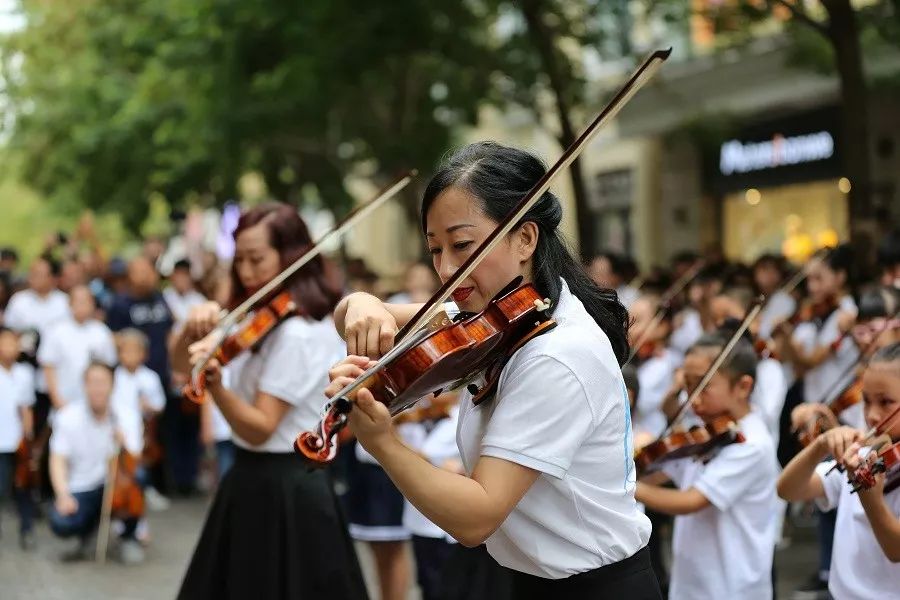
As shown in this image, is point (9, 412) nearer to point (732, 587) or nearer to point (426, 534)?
point (426, 534)

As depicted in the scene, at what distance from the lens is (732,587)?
4.83 m

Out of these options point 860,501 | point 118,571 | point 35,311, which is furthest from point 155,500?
point 860,501

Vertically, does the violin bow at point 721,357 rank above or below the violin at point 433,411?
above

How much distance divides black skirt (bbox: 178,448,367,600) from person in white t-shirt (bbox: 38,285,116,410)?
6366 millimetres

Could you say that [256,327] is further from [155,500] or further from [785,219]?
[785,219]

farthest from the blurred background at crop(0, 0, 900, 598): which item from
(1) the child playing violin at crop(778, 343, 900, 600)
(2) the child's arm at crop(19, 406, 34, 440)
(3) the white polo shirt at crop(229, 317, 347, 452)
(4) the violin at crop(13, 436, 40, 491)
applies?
(1) the child playing violin at crop(778, 343, 900, 600)

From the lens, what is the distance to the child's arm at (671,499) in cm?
461

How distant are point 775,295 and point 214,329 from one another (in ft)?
19.7

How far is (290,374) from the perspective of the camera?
476 centimetres

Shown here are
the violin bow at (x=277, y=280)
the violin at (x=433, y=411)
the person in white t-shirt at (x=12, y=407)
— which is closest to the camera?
the violin bow at (x=277, y=280)

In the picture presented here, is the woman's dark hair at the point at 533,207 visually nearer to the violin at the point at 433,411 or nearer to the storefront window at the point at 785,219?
the violin at the point at 433,411

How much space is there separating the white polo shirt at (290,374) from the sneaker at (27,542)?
5.30m

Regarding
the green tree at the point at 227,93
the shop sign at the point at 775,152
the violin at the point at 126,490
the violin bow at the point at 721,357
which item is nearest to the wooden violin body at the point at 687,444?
the violin bow at the point at 721,357

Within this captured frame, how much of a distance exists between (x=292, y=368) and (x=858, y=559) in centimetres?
195
